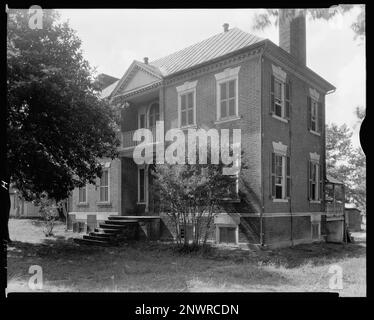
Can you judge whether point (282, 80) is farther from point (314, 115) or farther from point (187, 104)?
point (187, 104)

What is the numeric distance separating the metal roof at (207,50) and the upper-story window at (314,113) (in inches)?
172

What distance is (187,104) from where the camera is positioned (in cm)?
1645

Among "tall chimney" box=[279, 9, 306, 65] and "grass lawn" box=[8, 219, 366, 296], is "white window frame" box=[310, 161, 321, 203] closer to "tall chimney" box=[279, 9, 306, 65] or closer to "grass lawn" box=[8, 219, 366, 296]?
"grass lawn" box=[8, 219, 366, 296]

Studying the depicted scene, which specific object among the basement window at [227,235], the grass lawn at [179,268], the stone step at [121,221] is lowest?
the grass lawn at [179,268]

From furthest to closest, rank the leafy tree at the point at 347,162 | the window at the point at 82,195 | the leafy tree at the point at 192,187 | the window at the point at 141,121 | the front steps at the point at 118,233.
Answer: the leafy tree at the point at 347,162
the window at the point at 82,195
the window at the point at 141,121
the front steps at the point at 118,233
the leafy tree at the point at 192,187

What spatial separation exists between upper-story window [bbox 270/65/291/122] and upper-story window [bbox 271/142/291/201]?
4.30 ft

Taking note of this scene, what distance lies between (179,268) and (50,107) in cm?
649

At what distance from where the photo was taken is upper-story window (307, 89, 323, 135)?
1766 centimetres

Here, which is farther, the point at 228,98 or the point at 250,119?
the point at 228,98

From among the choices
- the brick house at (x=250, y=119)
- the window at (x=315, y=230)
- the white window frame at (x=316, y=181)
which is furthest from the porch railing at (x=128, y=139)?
the window at (x=315, y=230)

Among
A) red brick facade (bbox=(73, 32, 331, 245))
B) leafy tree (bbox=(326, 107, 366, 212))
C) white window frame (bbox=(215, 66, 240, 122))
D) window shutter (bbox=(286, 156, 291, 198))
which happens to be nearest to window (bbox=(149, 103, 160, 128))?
red brick facade (bbox=(73, 32, 331, 245))

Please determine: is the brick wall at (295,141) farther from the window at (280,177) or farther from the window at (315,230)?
the window at (315,230)

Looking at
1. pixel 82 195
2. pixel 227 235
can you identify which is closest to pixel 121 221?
pixel 227 235

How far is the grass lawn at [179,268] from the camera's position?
844 centimetres
